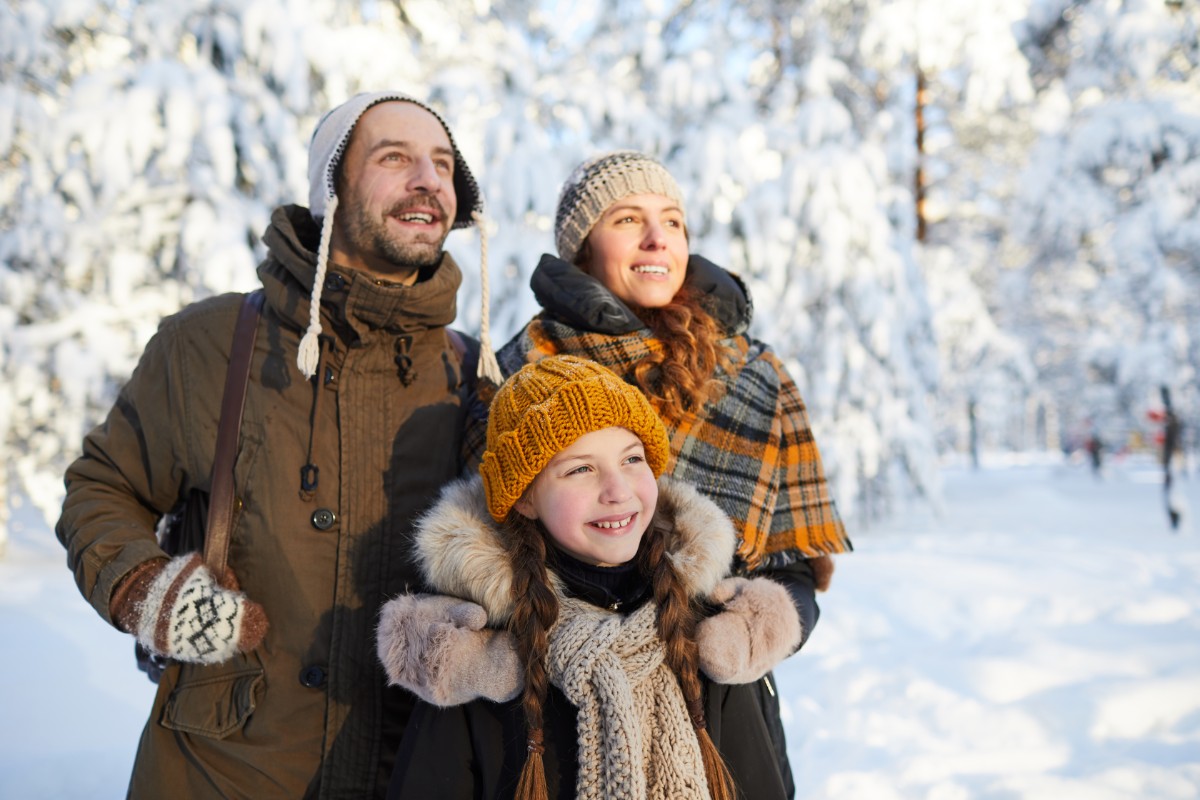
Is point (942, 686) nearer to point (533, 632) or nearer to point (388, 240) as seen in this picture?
point (533, 632)

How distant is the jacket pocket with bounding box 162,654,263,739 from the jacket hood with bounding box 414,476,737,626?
49 centimetres

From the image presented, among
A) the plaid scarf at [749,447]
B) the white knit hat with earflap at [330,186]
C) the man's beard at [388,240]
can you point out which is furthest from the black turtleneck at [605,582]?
the man's beard at [388,240]

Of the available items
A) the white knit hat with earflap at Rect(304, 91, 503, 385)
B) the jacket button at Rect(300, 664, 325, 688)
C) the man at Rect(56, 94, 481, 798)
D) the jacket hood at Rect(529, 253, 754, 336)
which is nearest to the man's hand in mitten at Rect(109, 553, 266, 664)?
the man at Rect(56, 94, 481, 798)

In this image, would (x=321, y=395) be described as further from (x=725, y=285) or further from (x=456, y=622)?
(x=725, y=285)

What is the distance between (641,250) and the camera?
2197 mm

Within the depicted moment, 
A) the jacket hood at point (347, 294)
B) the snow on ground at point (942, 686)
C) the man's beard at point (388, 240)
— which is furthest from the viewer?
the snow on ground at point (942, 686)

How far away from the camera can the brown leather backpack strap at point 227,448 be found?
1.91 meters

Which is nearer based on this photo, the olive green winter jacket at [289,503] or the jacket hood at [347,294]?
the olive green winter jacket at [289,503]


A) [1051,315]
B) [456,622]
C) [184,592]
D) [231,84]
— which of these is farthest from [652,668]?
[1051,315]

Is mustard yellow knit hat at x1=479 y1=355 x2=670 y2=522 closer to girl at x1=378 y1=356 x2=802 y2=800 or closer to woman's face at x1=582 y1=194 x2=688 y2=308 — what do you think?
girl at x1=378 y1=356 x2=802 y2=800

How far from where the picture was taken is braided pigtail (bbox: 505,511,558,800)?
1574mm

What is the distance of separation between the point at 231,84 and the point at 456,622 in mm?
6663

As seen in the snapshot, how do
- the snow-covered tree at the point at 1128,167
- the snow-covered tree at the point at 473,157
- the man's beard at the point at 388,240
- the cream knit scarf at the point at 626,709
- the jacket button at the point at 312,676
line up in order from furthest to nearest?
the snow-covered tree at the point at 1128,167 → the snow-covered tree at the point at 473,157 → the man's beard at the point at 388,240 → the jacket button at the point at 312,676 → the cream knit scarf at the point at 626,709

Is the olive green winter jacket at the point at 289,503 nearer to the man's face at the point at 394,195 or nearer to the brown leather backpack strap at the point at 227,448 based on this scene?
the brown leather backpack strap at the point at 227,448
